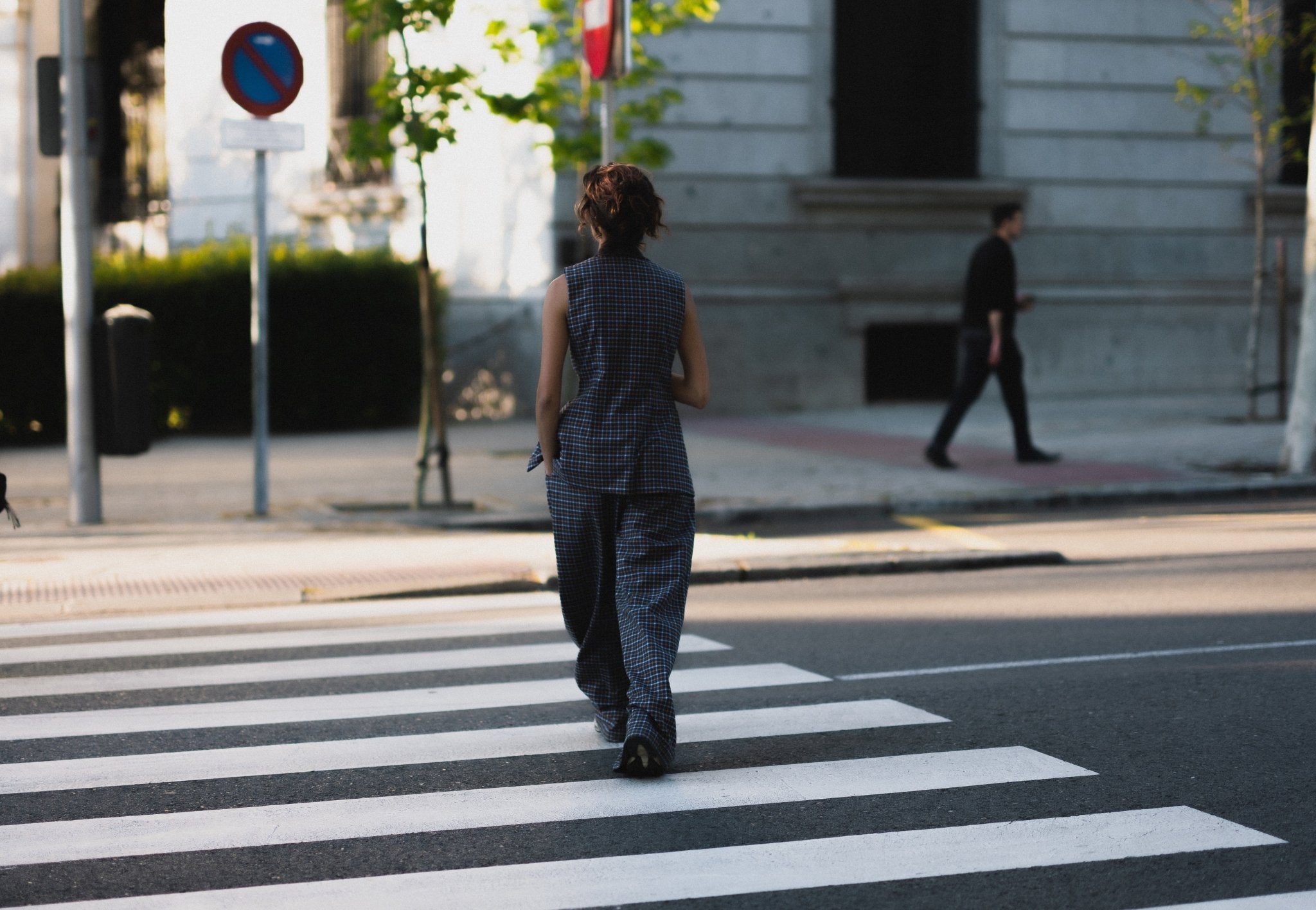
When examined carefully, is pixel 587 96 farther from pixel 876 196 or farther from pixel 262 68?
pixel 876 196

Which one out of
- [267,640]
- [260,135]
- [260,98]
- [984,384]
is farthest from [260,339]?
[984,384]

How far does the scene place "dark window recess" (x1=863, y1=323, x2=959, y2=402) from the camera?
65.1 feet

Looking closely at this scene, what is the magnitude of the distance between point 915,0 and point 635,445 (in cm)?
1554

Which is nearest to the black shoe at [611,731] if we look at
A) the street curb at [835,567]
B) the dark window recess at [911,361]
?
the street curb at [835,567]

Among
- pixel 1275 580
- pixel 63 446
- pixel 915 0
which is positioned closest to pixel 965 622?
pixel 1275 580

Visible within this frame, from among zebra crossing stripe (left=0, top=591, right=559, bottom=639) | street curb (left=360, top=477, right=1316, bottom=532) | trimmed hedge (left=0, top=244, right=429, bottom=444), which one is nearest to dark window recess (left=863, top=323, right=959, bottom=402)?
trimmed hedge (left=0, top=244, right=429, bottom=444)

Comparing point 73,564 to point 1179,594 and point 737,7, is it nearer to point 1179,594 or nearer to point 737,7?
point 1179,594

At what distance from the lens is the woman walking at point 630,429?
5.12m

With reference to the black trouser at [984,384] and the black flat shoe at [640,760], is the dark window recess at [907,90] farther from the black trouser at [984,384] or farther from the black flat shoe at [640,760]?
the black flat shoe at [640,760]

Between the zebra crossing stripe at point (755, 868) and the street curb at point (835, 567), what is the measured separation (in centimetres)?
438

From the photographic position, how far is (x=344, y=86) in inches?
814

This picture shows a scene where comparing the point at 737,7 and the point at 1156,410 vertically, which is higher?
the point at 737,7

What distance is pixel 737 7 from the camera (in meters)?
18.4

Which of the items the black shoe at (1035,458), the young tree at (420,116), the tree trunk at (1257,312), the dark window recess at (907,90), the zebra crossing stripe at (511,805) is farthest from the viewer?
the dark window recess at (907,90)
